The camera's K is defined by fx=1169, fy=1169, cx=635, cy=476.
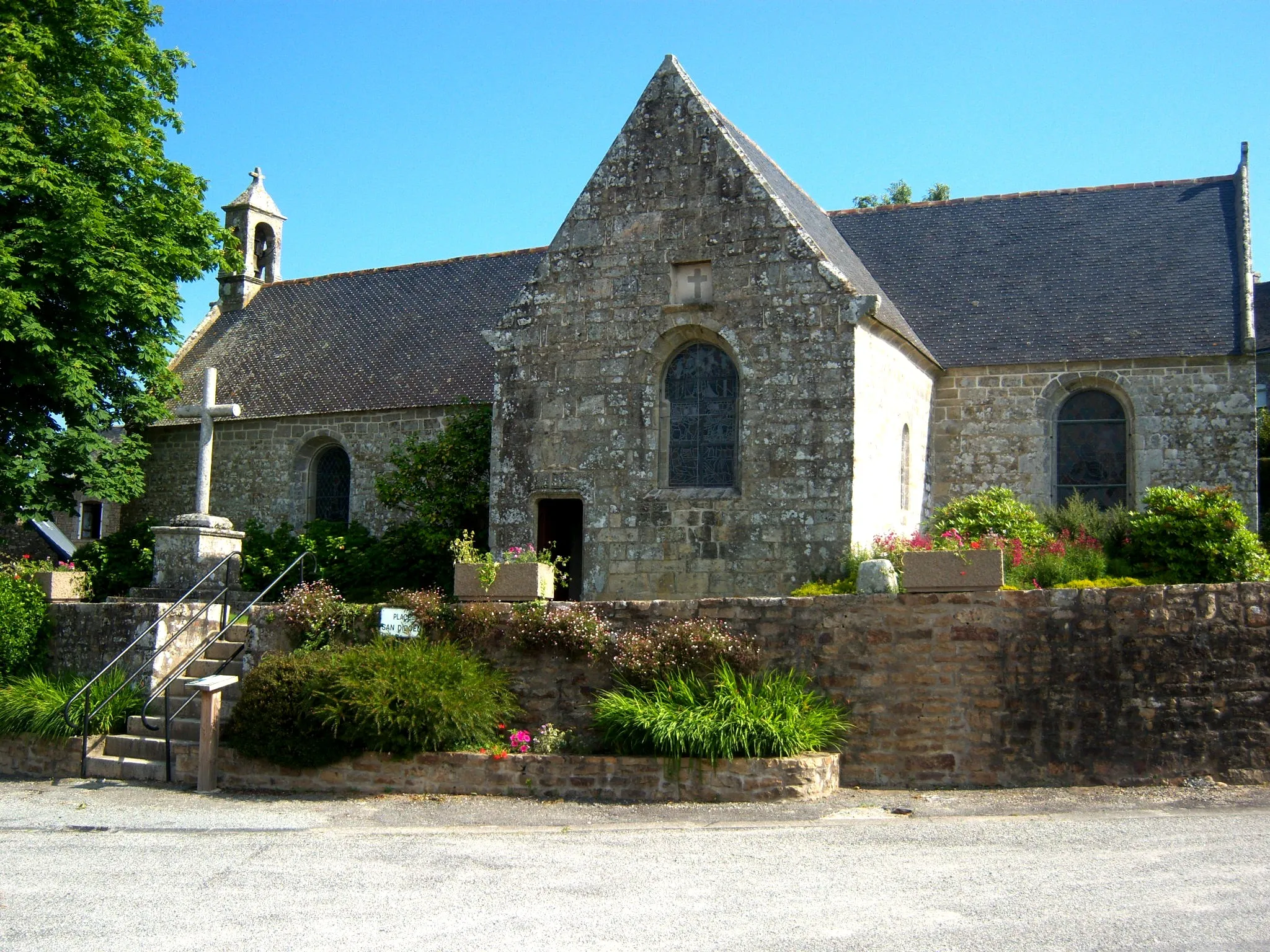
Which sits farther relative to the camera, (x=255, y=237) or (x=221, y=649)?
(x=255, y=237)

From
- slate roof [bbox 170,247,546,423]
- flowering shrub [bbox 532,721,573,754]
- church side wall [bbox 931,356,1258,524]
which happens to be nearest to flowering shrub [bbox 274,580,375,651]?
flowering shrub [bbox 532,721,573,754]

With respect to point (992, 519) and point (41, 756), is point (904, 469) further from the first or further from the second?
point (41, 756)

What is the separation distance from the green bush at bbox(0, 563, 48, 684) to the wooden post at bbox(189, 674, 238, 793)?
437 cm

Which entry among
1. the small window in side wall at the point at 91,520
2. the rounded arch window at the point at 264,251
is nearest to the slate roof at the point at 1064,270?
the rounded arch window at the point at 264,251

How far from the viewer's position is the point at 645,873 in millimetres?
7844

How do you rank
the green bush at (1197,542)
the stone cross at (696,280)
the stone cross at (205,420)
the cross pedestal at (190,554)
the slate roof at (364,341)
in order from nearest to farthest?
the green bush at (1197,542)
the cross pedestal at (190,554)
the stone cross at (696,280)
the stone cross at (205,420)
the slate roof at (364,341)

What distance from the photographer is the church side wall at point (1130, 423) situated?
55.7 ft

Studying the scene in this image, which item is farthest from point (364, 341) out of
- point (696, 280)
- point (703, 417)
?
point (703, 417)

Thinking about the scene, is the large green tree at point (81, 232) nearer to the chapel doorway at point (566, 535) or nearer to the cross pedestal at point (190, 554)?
the cross pedestal at point (190, 554)

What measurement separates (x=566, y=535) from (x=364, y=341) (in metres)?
8.85

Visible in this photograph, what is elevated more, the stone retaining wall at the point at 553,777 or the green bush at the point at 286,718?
the green bush at the point at 286,718

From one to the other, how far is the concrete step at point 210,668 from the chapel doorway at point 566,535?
192 inches

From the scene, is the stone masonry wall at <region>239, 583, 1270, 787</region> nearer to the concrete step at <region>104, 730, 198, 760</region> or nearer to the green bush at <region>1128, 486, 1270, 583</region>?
the green bush at <region>1128, 486, 1270, 583</region>

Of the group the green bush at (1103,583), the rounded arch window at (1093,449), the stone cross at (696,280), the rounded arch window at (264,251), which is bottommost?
the green bush at (1103,583)
